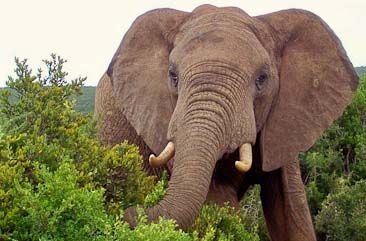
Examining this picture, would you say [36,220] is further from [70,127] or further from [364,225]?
[364,225]

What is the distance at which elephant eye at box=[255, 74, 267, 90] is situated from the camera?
18.7ft

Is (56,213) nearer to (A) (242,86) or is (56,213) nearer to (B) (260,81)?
(A) (242,86)

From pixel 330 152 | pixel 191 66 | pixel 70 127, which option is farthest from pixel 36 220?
pixel 330 152

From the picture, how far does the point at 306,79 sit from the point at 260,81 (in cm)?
58

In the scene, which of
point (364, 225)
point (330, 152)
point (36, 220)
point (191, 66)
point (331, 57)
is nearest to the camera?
point (36, 220)

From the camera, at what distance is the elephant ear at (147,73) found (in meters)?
5.96

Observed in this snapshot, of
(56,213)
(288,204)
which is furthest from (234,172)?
(56,213)

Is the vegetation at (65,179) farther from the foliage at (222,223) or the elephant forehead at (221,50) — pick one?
the elephant forehead at (221,50)

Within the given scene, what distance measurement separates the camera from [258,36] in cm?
599

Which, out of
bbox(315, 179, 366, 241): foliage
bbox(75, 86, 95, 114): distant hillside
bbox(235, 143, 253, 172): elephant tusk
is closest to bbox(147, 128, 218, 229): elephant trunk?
bbox(235, 143, 253, 172): elephant tusk

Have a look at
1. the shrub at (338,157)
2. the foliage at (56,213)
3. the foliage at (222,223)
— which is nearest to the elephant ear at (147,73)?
the foliage at (222,223)

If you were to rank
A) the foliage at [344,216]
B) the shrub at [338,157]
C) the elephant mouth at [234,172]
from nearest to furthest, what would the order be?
the elephant mouth at [234,172], the foliage at [344,216], the shrub at [338,157]

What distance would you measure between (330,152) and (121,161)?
662 cm

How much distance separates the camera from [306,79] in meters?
6.21
